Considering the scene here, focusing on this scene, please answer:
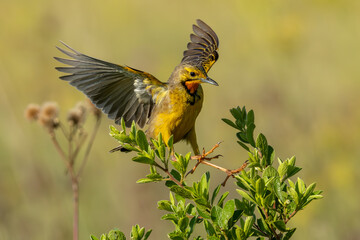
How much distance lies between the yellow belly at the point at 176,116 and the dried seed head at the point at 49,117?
677mm

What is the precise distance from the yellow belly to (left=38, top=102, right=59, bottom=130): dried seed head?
0.68 metres

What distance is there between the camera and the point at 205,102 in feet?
25.2

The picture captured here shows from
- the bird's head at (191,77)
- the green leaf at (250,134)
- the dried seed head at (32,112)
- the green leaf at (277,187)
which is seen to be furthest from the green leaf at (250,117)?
the dried seed head at (32,112)

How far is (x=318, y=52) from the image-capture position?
28.4ft

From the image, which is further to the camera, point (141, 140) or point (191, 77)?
point (191, 77)

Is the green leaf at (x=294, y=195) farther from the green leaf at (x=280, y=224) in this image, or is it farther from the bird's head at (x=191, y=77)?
the bird's head at (x=191, y=77)

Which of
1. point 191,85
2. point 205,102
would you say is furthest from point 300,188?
point 205,102

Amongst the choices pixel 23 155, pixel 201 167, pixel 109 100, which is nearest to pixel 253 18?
pixel 201 167

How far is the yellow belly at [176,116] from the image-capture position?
12.5ft

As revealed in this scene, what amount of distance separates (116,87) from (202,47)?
1031mm

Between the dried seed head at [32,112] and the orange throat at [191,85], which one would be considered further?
the dried seed head at [32,112]

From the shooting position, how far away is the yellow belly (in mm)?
3814

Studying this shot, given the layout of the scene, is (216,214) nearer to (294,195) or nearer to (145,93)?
(294,195)

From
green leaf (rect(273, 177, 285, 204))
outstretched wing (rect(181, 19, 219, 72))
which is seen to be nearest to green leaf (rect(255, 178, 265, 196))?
green leaf (rect(273, 177, 285, 204))
